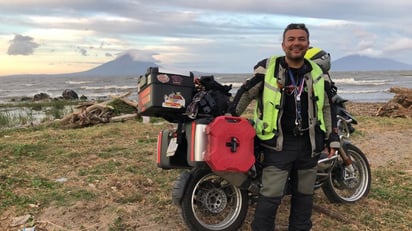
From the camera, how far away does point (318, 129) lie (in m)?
3.68

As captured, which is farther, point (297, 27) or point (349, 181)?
point (349, 181)

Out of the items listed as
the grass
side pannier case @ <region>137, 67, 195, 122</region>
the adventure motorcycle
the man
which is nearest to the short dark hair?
the man

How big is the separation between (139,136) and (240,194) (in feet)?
17.1

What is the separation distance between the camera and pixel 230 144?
11.7ft

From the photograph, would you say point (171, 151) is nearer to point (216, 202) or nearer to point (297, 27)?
point (216, 202)

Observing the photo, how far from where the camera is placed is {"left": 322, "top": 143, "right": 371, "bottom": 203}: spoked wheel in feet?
16.3

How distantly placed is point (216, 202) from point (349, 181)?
1805mm

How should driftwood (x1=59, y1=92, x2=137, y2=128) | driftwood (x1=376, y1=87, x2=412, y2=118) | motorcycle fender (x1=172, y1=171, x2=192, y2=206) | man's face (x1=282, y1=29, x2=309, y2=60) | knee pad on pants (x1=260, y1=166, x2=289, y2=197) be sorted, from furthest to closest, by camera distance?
1. driftwood (x1=376, y1=87, x2=412, y2=118)
2. driftwood (x1=59, y1=92, x2=137, y2=128)
3. motorcycle fender (x1=172, y1=171, x2=192, y2=206)
4. knee pad on pants (x1=260, y1=166, x2=289, y2=197)
5. man's face (x1=282, y1=29, x2=309, y2=60)

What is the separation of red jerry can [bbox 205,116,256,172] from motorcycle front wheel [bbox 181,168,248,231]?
0.45m

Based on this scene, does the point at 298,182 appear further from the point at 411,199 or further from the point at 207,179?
the point at 411,199

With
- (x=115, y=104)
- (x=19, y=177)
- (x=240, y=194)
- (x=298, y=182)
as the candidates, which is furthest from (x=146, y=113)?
(x=115, y=104)

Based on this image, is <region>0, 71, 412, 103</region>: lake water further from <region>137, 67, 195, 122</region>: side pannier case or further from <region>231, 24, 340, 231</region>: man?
<region>231, 24, 340, 231</region>: man

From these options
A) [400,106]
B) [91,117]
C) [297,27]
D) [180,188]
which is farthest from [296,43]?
[400,106]

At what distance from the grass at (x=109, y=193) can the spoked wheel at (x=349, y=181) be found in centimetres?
10
